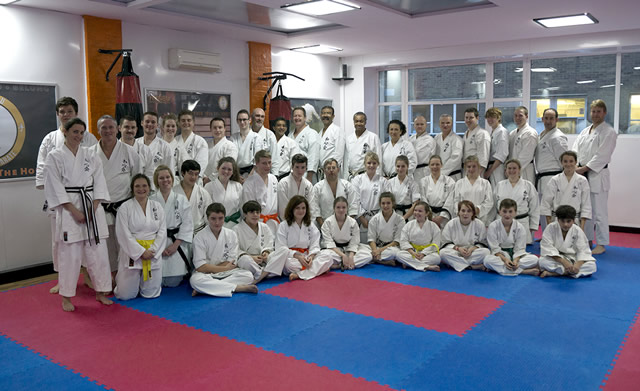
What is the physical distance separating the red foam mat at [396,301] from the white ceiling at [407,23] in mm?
2646

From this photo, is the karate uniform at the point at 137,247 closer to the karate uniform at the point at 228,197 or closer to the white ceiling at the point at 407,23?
the karate uniform at the point at 228,197

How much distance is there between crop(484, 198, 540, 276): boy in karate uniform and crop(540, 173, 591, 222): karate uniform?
0.78 metres

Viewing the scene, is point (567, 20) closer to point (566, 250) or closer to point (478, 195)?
point (478, 195)

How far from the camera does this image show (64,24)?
5.14 m

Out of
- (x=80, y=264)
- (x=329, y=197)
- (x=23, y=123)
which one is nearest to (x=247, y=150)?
(x=329, y=197)

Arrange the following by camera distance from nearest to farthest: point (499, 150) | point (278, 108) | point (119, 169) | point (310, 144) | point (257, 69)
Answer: point (119, 169) < point (499, 150) < point (310, 144) < point (278, 108) < point (257, 69)

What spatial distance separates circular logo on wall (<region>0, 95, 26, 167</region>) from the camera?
4.74m

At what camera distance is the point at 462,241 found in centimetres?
511

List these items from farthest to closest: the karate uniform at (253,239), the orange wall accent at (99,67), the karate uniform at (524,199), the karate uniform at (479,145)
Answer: the karate uniform at (479,145) → the karate uniform at (524,199) → the orange wall accent at (99,67) → the karate uniform at (253,239)

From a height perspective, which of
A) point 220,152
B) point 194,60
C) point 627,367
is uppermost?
point 194,60

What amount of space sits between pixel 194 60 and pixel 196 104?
54cm

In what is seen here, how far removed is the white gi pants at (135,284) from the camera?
422 cm

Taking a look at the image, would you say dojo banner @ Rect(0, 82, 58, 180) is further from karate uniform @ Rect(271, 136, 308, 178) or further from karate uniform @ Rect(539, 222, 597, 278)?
karate uniform @ Rect(539, 222, 597, 278)

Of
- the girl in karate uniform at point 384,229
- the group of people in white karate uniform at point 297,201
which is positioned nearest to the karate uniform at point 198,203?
the group of people in white karate uniform at point 297,201
